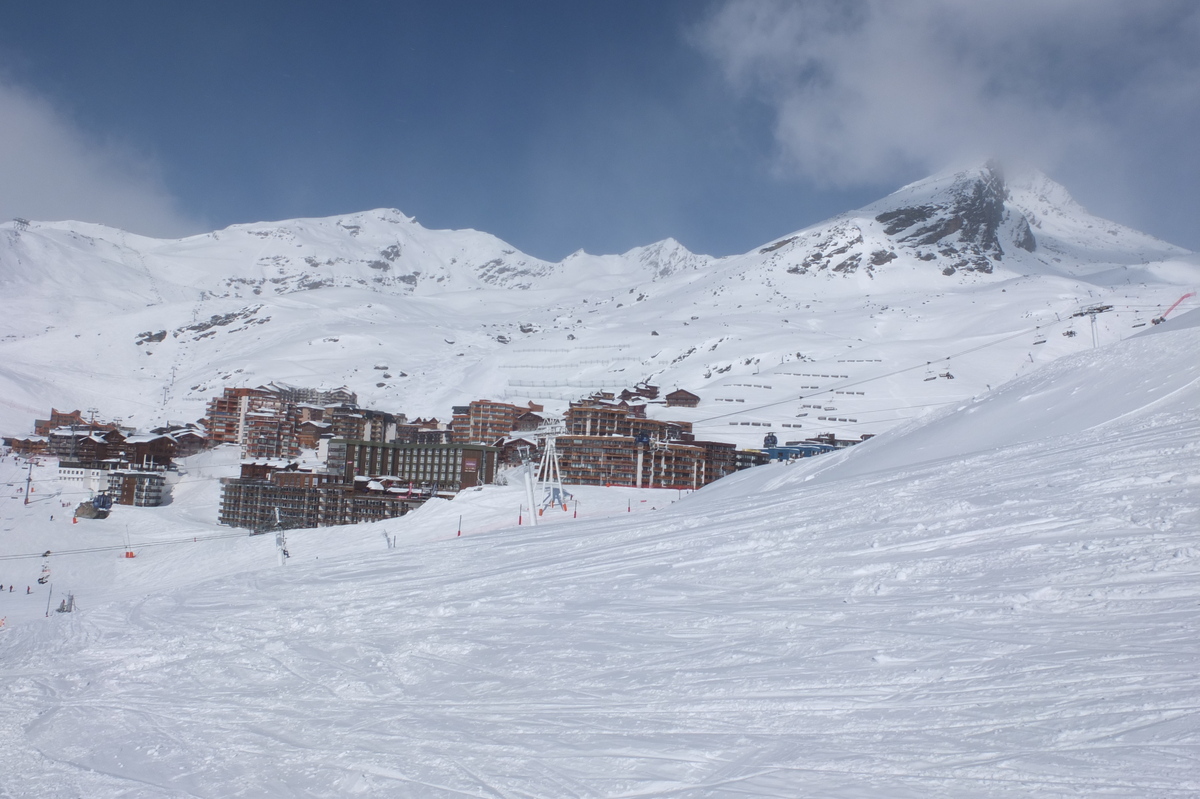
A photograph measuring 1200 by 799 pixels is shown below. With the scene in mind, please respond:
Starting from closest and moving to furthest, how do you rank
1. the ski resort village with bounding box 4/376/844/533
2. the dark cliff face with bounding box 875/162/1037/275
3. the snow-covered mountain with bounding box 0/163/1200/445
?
1. the ski resort village with bounding box 4/376/844/533
2. the snow-covered mountain with bounding box 0/163/1200/445
3. the dark cliff face with bounding box 875/162/1037/275

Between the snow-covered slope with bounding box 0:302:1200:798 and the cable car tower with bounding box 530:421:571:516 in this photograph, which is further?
the cable car tower with bounding box 530:421:571:516

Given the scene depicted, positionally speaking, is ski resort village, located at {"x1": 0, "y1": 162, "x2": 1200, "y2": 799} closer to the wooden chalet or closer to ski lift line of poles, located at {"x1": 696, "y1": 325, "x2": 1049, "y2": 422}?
ski lift line of poles, located at {"x1": 696, "y1": 325, "x2": 1049, "y2": 422}

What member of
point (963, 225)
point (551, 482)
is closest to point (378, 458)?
point (551, 482)

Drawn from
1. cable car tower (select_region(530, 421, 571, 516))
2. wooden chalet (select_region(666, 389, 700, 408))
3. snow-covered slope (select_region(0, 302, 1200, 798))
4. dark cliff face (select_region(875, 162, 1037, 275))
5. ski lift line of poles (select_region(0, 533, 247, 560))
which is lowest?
ski lift line of poles (select_region(0, 533, 247, 560))

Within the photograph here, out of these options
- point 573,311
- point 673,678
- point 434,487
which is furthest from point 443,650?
point 573,311

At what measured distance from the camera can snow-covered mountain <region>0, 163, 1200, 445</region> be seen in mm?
66562

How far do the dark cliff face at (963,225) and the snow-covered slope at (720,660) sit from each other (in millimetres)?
126031

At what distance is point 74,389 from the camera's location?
278 feet

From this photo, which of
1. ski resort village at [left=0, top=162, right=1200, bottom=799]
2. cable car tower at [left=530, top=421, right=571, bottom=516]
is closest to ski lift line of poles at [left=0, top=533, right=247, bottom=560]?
ski resort village at [left=0, top=162, right=1200, bottom=799]

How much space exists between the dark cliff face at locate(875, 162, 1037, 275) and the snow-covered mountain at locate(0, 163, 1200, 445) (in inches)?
19.7

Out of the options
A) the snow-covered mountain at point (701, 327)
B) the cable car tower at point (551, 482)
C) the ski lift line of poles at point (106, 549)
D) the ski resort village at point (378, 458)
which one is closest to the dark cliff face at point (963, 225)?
the snow-covered mountain at point (701, 327)

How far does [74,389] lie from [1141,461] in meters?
98.0

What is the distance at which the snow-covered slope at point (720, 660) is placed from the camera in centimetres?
427

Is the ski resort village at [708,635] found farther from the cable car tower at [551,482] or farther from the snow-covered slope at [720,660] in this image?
the cable car tower at [551,482]
